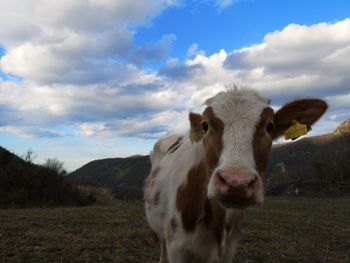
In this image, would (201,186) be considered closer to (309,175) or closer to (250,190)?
(250,190)

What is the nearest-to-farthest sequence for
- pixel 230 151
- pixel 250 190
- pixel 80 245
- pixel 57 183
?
pixel 250 190 → pixel 230 151 → pixel 80 245 → pixel 57 183

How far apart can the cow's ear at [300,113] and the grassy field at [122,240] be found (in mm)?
4075

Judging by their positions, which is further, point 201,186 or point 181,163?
point 181,163

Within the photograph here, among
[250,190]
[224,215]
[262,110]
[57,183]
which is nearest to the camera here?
[250,190]

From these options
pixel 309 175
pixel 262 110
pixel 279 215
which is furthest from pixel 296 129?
pixel 309 175

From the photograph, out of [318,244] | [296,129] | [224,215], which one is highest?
[296,129]

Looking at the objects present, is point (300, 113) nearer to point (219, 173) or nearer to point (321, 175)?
point (219, 173)

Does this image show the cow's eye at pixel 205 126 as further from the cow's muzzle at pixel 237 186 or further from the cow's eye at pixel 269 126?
the cow's muzzle at pixel 237 186

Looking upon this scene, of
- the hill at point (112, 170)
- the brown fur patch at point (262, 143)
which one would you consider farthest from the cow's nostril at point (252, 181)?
the hill at point (112, 170)

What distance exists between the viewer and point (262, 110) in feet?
13.8

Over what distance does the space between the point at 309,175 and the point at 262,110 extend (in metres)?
46.1

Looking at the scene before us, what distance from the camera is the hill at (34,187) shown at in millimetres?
25125

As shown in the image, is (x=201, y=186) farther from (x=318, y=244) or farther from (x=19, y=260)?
(x=318, y=244)

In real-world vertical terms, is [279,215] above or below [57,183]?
below
